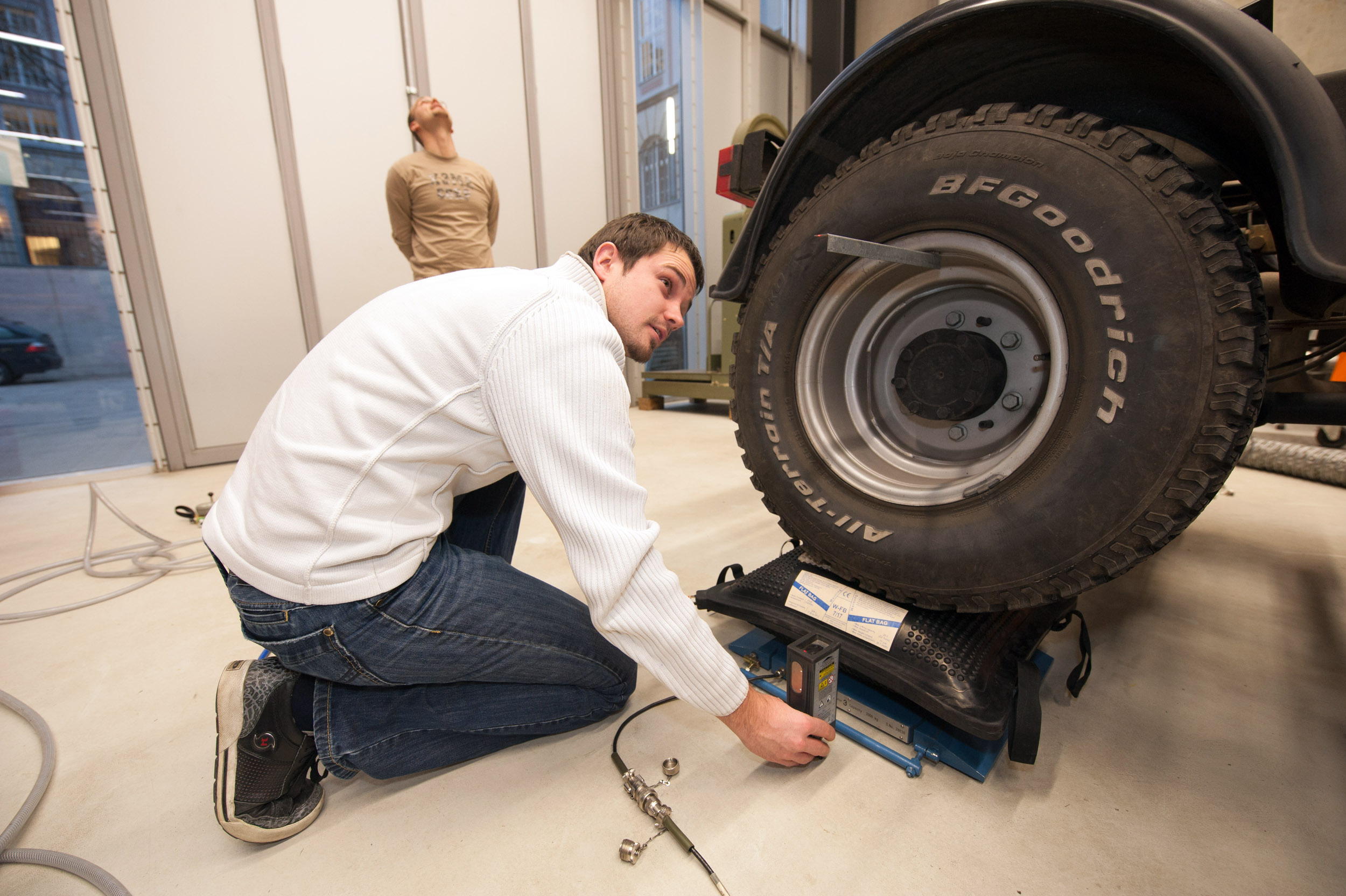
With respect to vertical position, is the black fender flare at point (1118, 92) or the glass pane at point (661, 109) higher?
the glass pane at point (661, 109)

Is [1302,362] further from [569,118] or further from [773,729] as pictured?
[569,118]

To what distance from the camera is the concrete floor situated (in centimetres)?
71

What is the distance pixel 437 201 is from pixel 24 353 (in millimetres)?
3831

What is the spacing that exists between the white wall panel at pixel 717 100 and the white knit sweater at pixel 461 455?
4.91 m

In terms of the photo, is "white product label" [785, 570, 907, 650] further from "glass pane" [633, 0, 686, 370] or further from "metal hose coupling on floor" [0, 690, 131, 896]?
"glass pane" [633, 0, 686, 370]

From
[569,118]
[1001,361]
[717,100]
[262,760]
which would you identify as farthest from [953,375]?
[717,100]

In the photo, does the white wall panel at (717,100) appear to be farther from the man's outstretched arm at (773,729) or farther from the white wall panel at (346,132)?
the man's outstretched arm at (773,729)

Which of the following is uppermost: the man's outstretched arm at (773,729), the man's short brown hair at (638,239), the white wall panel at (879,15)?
the white wall panel at (879,15)

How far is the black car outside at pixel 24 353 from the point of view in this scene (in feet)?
12.9

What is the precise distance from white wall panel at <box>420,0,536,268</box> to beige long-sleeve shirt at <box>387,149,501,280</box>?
3.86 feet

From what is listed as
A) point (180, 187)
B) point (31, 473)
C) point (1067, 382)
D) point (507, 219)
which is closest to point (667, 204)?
point (507, 219)

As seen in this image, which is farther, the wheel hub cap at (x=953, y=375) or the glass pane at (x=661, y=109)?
the glass pane at (x=661, y=109)

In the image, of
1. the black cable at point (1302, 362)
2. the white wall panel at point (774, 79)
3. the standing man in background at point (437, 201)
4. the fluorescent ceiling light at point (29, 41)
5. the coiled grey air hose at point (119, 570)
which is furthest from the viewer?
the white wall panel at point (774, 79)

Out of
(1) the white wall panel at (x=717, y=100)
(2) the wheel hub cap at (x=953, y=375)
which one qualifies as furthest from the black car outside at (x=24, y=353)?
(2) the wheel hub cap at (x=953, y=375)
